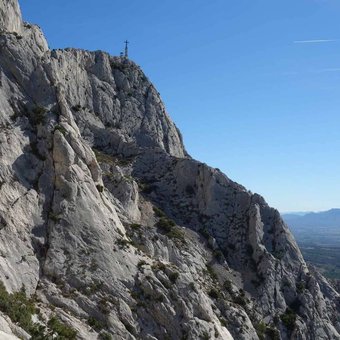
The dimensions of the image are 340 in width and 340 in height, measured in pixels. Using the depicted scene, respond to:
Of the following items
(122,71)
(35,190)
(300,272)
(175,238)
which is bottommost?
(300,272)

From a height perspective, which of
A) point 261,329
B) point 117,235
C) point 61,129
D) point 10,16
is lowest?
point 261,329

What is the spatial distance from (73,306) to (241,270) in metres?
37.2

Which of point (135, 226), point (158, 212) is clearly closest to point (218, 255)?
point (158, 212)

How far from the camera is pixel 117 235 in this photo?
51.8 metres

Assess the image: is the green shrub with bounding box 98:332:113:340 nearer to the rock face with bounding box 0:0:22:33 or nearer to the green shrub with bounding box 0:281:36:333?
the green shrub with bounding box 0:281:36:333

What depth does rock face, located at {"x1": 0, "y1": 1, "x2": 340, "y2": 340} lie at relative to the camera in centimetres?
4372

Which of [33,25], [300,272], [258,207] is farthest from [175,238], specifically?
[33,25]

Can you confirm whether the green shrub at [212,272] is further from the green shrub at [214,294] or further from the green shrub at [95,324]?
the green shrub at [95,324]

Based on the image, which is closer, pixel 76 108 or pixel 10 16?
pixel 10 16

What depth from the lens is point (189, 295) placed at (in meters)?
51.3

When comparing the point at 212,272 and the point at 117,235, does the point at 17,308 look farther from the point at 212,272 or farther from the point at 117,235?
the point at 212,272

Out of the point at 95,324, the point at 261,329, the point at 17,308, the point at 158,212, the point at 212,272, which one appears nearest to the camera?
the point at 17,308

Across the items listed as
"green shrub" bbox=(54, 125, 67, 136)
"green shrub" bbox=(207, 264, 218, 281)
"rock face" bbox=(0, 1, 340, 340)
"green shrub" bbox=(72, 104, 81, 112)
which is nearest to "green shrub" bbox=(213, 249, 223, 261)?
"rock face" bbox=(0, 1, 340, 340)

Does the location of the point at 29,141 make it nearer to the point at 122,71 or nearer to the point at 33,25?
the point at 33,25
